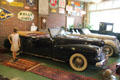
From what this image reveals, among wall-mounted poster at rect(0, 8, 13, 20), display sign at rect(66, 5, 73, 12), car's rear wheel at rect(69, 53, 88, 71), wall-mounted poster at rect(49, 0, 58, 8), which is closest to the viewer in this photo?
car's rear wheel at rect(69, 53, 88, 71)

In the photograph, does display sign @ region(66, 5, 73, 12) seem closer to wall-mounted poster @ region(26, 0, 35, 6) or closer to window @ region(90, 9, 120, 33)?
window @ region(90, 9, 120, 33)

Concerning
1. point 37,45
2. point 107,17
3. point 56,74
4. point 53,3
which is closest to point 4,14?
point 37,45

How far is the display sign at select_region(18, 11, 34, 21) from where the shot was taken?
6286 mm

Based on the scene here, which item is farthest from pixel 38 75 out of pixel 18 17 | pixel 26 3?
pixel 26 3

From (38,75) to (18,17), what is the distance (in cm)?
420

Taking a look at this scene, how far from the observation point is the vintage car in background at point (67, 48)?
3336mm

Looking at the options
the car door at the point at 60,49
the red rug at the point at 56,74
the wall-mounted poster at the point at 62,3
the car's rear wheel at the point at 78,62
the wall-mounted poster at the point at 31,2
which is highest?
the wall-mounted poster at the point at 62,3

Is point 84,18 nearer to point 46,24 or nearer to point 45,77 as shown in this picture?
point 46,24

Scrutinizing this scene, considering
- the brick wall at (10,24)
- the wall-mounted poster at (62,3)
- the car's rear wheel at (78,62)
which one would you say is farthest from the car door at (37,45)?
the wall-mounted poster at (62,3)

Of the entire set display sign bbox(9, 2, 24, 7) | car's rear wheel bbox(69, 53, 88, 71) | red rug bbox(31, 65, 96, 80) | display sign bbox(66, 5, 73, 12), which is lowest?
red rug bbox(31, 65, 96, 80)

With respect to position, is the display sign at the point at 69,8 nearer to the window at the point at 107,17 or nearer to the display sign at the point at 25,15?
the window at the point at 107,17

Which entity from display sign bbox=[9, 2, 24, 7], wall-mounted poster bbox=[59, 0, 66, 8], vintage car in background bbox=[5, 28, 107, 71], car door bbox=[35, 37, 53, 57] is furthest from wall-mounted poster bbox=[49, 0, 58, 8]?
car door bbox=[35, 37, 53, 57]

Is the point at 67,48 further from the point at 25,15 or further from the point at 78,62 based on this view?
the point at 25,15

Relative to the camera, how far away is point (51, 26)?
26.5ft
